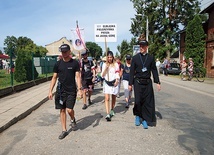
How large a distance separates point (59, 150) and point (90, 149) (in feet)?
1.78

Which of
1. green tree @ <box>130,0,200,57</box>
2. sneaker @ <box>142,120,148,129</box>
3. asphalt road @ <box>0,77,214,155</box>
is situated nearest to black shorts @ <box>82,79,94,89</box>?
asphalt road @ <box>0,77,214,155</box>

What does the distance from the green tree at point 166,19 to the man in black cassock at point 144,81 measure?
31836mm

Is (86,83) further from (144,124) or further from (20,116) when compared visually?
(144,124)

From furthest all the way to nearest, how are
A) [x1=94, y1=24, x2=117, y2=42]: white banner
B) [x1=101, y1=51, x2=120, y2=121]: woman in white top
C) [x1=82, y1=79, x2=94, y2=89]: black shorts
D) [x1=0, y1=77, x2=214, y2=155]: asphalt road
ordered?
[x1=82, y1=79, x2=94, y2=89]: black shorts
[x1=94, y1=24, x2=117, y2=42]: white banner
[x1=101, y1=51, x2=120, y2=121]: woman in white top
[x1=0, y1=77, x2=214, y2=155]: asphalt road

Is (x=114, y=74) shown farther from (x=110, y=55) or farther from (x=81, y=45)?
(x=81, y=45)

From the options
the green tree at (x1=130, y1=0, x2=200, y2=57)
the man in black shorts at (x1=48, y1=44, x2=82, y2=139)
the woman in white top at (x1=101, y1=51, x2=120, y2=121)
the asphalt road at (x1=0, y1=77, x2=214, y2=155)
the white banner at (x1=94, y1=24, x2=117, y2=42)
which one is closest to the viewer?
the asphalt road at (x1=0, y1=77, x2=214, y2=155)

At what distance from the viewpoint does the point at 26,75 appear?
1343 cm

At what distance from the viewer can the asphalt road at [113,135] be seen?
3.98 m

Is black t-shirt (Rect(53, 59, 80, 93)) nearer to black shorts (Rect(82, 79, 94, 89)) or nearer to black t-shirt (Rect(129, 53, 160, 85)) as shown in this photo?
black t-shirt (Rect(129, 53, 160, 85))

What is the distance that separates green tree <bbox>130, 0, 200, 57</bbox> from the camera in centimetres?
3603

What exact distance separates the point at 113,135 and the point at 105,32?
3.68 metres

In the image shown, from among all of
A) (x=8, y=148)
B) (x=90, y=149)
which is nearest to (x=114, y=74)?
(x=90, y=149)

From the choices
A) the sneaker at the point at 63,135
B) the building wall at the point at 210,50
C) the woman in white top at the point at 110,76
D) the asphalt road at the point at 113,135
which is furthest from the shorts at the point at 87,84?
the building wall at the point at 210,50

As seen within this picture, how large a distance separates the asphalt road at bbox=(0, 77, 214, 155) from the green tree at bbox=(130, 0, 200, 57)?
102ft
